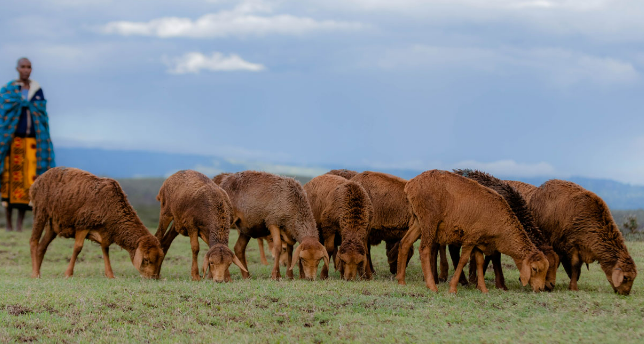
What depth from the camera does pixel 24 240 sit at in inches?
949

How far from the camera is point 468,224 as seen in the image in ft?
43.2

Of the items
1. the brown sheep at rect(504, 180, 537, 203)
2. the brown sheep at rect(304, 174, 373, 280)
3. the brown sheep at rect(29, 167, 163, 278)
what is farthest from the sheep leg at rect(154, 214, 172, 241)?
the brown sheep at rect(504, 180, 537, 203)

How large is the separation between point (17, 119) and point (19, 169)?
210 cm

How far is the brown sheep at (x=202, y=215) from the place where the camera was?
1398cm

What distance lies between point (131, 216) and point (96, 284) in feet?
7.82

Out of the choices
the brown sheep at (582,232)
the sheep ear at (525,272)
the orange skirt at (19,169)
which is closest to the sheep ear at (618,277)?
the brown sheep at (582,232)

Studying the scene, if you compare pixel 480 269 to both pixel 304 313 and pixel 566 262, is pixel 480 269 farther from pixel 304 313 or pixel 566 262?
pixel 304 313

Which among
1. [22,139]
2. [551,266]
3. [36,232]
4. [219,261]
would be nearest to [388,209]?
[551,266]

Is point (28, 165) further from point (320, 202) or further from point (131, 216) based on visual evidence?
point (320, 202)

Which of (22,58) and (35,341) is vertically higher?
(22,58)

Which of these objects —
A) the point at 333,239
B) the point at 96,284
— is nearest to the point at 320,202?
the point at 333,239

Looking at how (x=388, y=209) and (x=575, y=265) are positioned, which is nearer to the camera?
(x=575, y=265)

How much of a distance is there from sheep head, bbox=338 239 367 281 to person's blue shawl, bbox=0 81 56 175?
1503cm

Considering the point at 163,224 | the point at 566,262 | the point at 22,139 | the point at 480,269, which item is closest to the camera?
the point at 480,269
